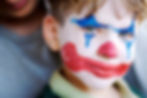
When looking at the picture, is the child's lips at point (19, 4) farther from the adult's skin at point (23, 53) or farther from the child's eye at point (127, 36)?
the child's eye at point (127, 36)

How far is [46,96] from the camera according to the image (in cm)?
40

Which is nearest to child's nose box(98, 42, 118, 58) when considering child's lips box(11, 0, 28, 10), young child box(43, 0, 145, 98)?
young child box(43, 0, 145, 98)

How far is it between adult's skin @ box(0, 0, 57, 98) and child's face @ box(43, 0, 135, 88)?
1.7 inches

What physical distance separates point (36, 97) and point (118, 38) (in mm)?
157

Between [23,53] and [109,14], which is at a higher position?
[109,14]

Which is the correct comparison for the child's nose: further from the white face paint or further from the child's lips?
the child's lips

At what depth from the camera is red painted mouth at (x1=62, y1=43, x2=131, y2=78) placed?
1.28ft

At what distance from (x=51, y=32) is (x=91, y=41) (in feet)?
0.22

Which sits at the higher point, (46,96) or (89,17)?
(89,17)

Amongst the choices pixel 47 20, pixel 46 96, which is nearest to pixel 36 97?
pixel 46 96

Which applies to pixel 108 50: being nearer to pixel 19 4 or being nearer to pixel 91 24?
pixel 91 24

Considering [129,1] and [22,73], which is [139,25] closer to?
[129,1]

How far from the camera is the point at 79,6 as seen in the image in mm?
381

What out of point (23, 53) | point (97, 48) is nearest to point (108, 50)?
point (97, 48)
